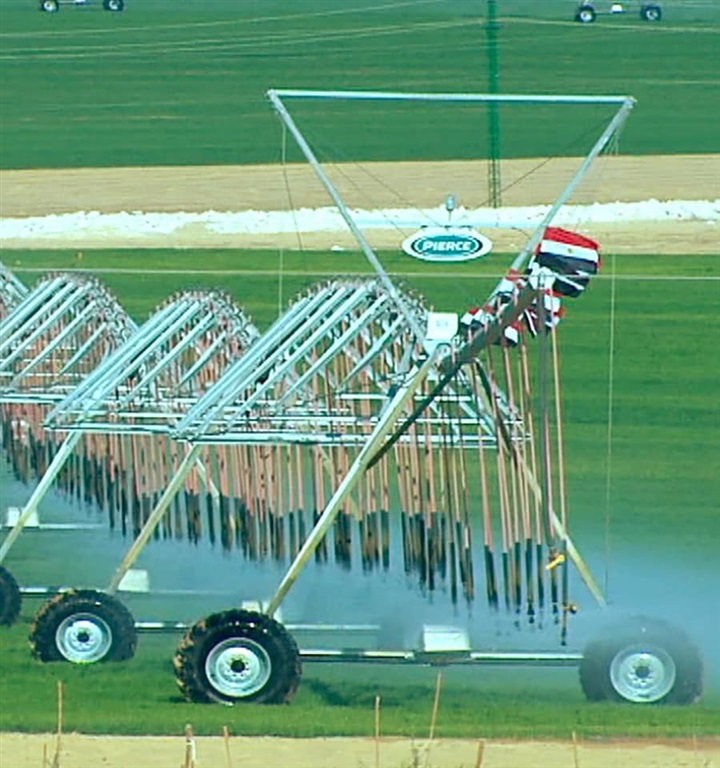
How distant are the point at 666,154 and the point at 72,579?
21.4m

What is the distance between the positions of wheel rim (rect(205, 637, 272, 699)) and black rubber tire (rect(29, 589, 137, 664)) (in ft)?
3.08

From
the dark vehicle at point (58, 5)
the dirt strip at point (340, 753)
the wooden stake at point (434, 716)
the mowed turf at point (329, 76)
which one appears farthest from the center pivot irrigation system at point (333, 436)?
the dark vehicle at point (58, 5)

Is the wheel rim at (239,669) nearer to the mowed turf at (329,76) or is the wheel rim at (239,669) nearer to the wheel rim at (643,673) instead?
the wheel rim at (643,673)

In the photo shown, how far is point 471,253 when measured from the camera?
11953 mm

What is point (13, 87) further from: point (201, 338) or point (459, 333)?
point (459, 333)

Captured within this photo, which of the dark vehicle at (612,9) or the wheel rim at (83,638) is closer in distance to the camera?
the wheel rim at (83,638)

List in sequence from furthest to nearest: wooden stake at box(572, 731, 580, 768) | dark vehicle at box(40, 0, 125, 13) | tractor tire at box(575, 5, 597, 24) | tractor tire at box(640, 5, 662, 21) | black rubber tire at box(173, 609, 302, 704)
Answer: dark vehicle at box(40, 0, 125, 13) < tractor tire at box(640, 5, 662, 21) < tractor tire at box(575, 5, 597, 24) < black rubber tire at box(173, 609, 302, 704) < wooden stake at box(572, 731, 580, 768)

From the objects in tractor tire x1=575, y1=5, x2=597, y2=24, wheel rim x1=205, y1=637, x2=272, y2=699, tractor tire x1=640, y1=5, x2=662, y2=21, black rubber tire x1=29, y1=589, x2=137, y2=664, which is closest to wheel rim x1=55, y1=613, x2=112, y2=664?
black rubber tire x1=29, y1=589, x2=137, y2=664

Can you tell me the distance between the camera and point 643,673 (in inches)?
461

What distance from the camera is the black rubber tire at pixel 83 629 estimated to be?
1219cm

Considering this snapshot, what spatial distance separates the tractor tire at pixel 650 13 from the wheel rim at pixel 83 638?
37282mm

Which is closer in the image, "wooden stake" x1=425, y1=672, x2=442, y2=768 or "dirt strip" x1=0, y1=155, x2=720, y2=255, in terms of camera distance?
"wooden stake" x1=425, y1=672, x2=442, y2=768

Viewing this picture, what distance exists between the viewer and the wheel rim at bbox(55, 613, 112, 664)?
12.2 meters

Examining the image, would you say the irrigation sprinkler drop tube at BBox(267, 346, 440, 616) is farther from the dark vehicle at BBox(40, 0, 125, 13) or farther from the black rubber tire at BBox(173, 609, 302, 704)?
the dark vehicle at BBox(40, 0, 125, 13)
